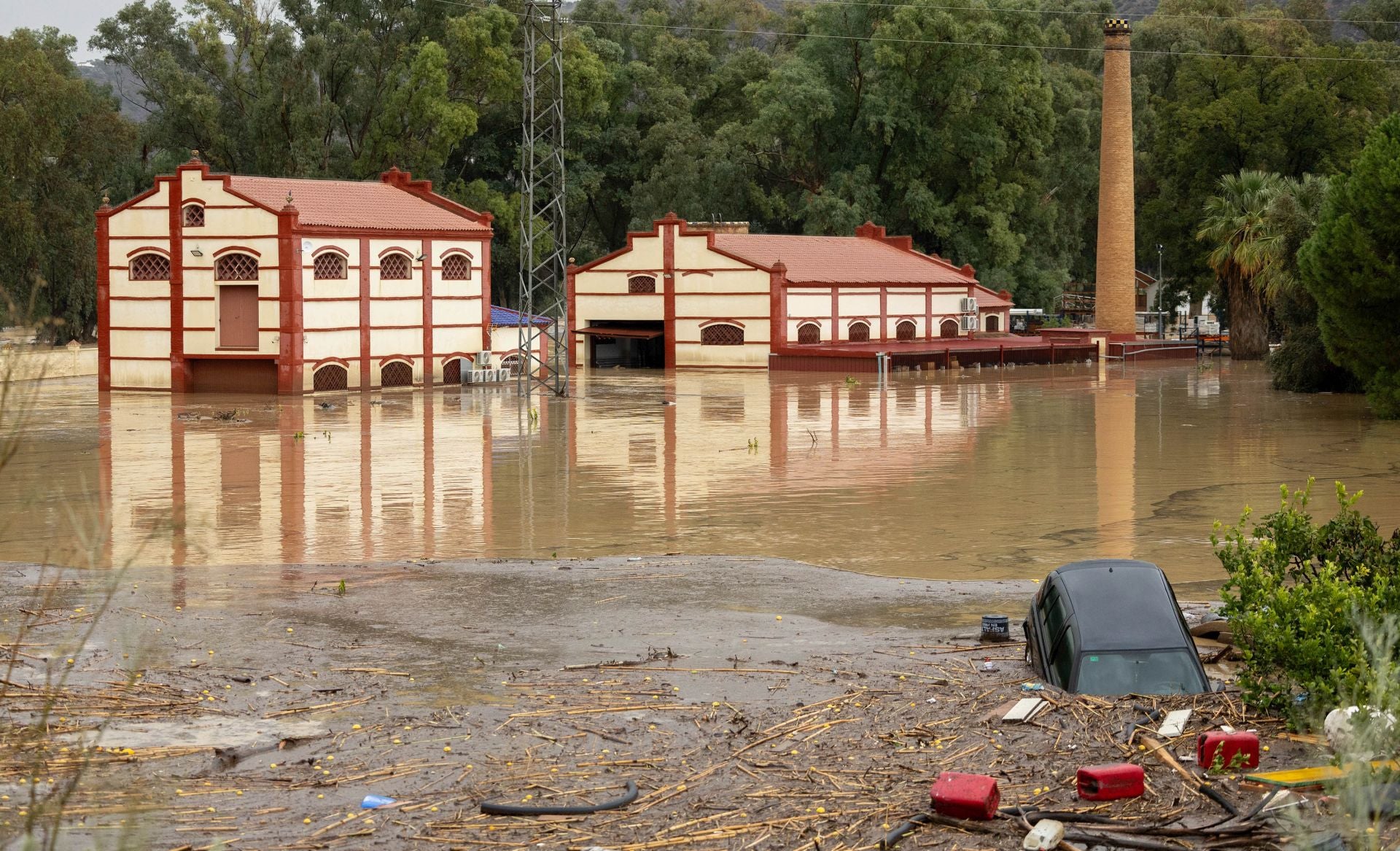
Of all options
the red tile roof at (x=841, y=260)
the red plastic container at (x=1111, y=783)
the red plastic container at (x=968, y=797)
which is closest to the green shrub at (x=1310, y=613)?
the red plastic container at (x=1111, y=783)

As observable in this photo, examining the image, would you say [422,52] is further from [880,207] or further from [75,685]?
[75,685]

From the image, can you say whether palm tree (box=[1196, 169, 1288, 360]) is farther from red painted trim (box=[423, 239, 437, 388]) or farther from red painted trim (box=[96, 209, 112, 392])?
red painted trim (box=[96, 209, 112, 392])

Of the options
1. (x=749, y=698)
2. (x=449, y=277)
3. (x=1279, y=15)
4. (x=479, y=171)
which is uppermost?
(x=1279, y=15)

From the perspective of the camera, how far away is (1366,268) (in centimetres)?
3641

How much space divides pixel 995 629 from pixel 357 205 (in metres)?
41.7

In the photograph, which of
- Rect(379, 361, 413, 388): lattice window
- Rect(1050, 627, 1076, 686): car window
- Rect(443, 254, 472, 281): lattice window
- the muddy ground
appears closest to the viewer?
the muddy ground

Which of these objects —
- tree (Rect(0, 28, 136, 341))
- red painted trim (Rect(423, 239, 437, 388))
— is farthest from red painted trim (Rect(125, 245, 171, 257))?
tree (Rect(0, 28, 136, 341))

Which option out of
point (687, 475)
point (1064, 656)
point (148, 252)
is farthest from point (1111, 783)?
point (148, 252)

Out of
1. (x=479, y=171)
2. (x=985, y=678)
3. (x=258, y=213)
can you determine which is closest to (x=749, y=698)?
(x=985, y=678)

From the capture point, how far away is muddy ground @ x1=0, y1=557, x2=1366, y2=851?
8.68 metres

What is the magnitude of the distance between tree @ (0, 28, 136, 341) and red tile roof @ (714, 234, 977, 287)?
2845 cm

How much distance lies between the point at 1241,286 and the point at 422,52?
1486 inches

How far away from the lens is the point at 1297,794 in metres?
8.66

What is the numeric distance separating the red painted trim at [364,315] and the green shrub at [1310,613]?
41.3m
